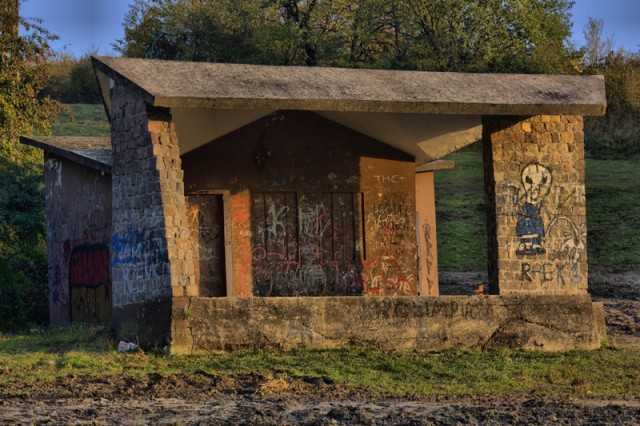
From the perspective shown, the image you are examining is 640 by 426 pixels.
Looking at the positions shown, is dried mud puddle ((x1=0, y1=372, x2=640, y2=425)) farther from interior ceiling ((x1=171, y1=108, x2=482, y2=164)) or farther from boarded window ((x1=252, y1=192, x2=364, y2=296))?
boarded window ((x1=252, y1=192, x2=364, y2=296))

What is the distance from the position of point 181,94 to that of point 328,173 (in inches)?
191

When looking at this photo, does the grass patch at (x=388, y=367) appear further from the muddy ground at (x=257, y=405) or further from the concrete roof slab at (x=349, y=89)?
the concrete roof slab at (x=349, y=89)

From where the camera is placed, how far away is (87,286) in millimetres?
21359

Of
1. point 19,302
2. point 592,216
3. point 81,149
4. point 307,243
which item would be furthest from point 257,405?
point 592,216

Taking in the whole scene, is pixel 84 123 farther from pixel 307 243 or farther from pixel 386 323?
pixel 386 323

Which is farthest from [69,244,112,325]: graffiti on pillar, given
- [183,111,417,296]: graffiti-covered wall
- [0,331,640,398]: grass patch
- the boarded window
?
[0,331,640,398]: grass patch

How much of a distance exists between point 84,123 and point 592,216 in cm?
2160

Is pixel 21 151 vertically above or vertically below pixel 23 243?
above

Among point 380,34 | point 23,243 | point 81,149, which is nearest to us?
point 81,149

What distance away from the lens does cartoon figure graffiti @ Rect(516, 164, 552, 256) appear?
1803cm

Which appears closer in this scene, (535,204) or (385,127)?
(535,204)

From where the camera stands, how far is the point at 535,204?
59.5ft

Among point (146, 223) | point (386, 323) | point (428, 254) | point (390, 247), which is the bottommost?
point (386, 323)

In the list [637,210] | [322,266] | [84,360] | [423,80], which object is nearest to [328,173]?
[322,266]
